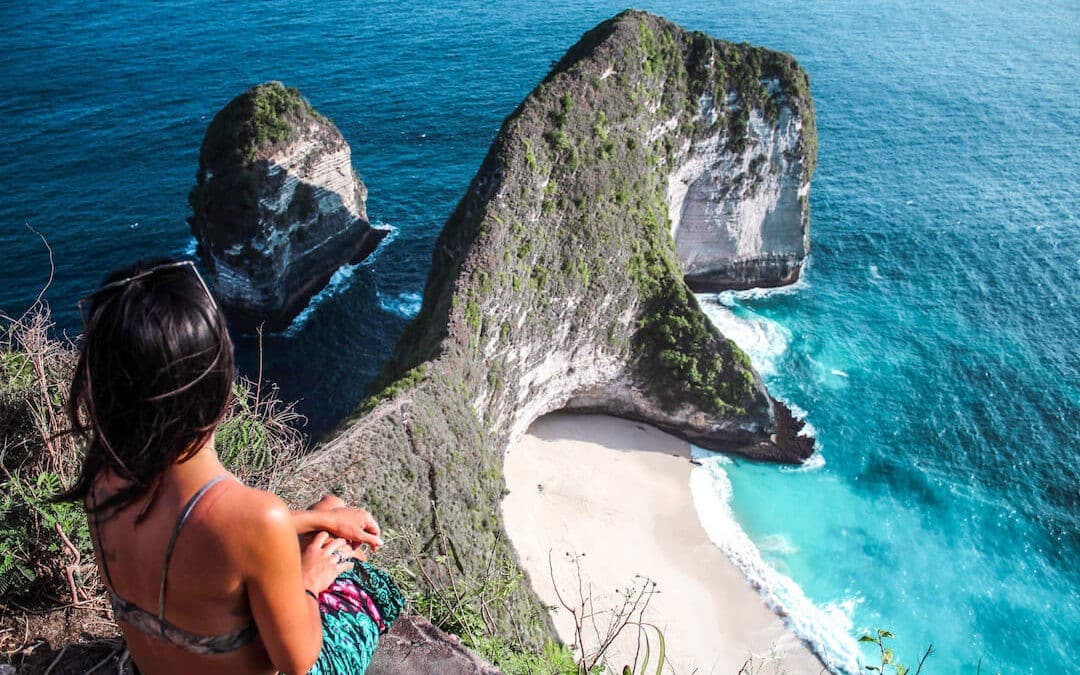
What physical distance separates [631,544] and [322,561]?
27.8m

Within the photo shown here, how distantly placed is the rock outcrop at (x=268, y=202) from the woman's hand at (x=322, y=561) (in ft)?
131

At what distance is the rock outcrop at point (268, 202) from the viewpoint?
137 ft

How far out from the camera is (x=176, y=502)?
393 cm

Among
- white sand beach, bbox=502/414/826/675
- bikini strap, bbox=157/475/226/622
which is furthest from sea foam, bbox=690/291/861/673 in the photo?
bikini strap, bbox=157/475/226/622

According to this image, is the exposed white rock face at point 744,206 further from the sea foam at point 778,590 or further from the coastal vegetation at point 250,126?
the coastal vegetation at point 250,126

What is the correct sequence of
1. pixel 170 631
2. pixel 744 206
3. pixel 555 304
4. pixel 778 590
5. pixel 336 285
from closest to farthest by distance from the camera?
pixel 170 631 < pixel 778 590 < pixel 555 304 < pixel 744 206 < pixel 336 285

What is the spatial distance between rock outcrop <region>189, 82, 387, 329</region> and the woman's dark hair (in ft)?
135

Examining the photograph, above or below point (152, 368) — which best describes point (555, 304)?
below

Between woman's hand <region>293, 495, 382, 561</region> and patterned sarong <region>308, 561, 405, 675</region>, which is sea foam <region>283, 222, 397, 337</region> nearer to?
patterned sarong <region>308, 561, 405, 675</region>

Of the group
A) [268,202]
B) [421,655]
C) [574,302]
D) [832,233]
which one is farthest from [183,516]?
[832,233]

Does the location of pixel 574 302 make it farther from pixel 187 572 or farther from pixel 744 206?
pixel 187 572

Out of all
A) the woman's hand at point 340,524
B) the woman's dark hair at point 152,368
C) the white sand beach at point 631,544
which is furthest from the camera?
the white sand beach at point 631,544

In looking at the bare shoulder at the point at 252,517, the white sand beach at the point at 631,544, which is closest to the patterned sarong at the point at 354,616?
the bare shoulder at the point at 252,517

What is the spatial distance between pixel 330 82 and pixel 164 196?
2168cm
